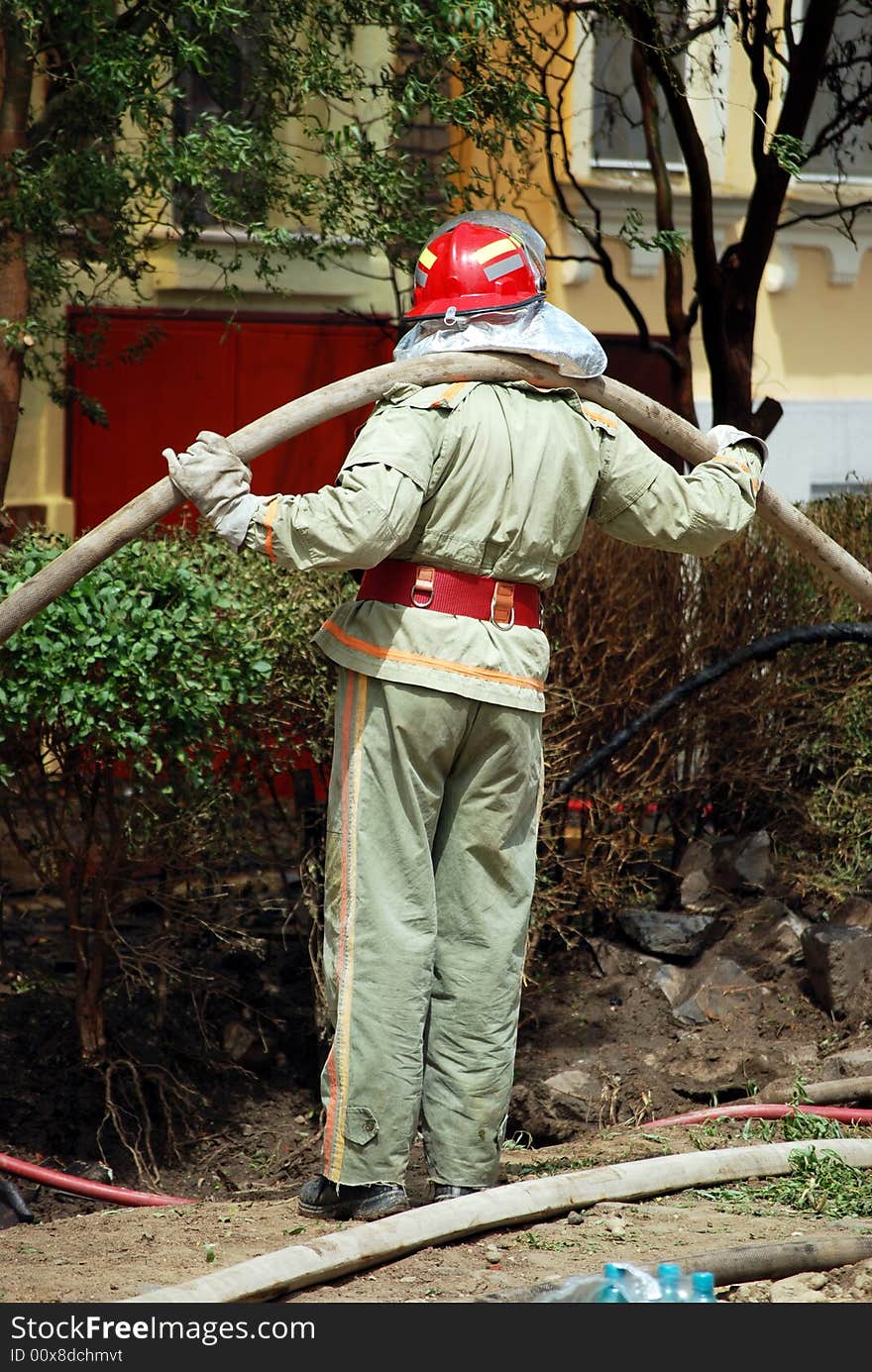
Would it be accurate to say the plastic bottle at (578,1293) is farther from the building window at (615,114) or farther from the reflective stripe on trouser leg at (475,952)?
the building window at (615,114)

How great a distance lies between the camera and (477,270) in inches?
147

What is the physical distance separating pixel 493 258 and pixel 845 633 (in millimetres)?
2465

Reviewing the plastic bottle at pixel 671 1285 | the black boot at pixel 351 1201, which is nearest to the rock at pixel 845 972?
the black boot at pixel 351 1201

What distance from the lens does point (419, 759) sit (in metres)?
3.69

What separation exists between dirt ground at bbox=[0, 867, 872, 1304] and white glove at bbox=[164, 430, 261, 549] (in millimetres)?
1520

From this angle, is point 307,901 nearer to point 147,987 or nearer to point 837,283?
point 147,987

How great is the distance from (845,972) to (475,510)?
2.67 metres

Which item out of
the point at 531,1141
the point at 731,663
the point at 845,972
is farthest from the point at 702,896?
the point at 531,1141

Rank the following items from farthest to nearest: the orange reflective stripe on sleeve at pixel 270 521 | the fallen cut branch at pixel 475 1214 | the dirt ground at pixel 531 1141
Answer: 1. the orange reflective stripe on sleeve at pixel 270 521
2. the dirt ground at pixel 531 1141
3. the fallen cut branch at pixel 475 1214

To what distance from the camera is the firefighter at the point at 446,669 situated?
11.9 feet

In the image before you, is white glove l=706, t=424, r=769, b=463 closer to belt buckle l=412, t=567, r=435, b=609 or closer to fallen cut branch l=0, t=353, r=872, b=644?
fallen cut branch l=0, t=353, r=872, b=644

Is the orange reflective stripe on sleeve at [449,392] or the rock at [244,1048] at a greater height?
the orange reflective stripe on sleeve at [449,392]

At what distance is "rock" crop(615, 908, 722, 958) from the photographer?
5.91 metres
